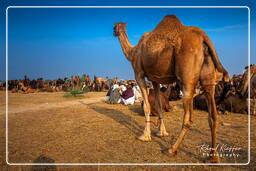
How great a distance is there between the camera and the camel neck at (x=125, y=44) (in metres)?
5.38

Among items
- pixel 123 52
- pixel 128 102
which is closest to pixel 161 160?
pixel 123 52

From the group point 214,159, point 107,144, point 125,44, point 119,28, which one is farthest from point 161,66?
point 119,28

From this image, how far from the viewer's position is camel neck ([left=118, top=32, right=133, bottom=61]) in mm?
5382

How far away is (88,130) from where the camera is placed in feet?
18.8

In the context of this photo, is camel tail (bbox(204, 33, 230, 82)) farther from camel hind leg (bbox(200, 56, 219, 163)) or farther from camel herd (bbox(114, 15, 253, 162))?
camel hind leg (bbox(200, 56, 219, 163))

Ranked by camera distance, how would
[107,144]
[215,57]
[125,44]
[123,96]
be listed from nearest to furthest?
[215,57] → [107,144] → [125,44] → [123,96]

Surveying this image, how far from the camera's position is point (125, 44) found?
5.60m

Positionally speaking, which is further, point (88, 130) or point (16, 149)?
point (88, 130)

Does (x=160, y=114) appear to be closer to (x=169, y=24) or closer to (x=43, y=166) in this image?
(x=169, y=24)

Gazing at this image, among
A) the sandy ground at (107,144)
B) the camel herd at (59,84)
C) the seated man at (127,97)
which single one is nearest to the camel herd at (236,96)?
the sandy ground at (107,144)

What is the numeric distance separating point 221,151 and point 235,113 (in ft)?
18.7

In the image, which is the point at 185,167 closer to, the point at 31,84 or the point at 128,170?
the point at 128,170

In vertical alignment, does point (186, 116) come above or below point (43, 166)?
above

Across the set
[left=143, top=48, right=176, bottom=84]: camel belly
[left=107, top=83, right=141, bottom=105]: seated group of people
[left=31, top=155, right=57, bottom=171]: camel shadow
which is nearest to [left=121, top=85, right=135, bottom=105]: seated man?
[left=107, top=83, right=141, bottom=105]: seated group of people
